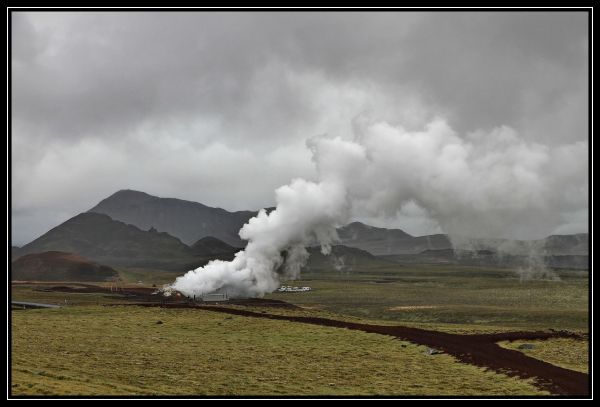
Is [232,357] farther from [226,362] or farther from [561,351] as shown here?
[561,351]

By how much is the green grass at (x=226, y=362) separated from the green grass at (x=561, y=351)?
9012 millimetres

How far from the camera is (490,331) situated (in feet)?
240

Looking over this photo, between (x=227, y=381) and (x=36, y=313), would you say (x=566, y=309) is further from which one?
(x=36, y=313)

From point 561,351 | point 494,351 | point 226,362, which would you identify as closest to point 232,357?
point 226,362

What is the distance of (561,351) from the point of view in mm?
55562

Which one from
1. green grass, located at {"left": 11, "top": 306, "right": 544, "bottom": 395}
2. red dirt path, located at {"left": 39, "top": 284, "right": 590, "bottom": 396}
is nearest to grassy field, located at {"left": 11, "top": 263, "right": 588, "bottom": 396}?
green grass, located at {"left": 11, "top": 306, "right": 544, "bottom": 395}

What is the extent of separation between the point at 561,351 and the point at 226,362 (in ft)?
115

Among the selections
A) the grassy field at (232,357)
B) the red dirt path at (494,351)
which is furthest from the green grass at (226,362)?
the red dirt path at (494,351)

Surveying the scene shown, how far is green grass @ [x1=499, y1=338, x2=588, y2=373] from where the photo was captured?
49369 mm

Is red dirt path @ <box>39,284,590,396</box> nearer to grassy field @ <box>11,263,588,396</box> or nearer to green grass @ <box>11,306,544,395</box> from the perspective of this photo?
grassy field @ <box>11,263,588,396</box>

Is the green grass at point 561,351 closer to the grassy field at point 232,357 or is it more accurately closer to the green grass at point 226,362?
the grassy field at point 232,357

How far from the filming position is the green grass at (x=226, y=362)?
38406 millimetres

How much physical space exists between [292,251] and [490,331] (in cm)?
6348
